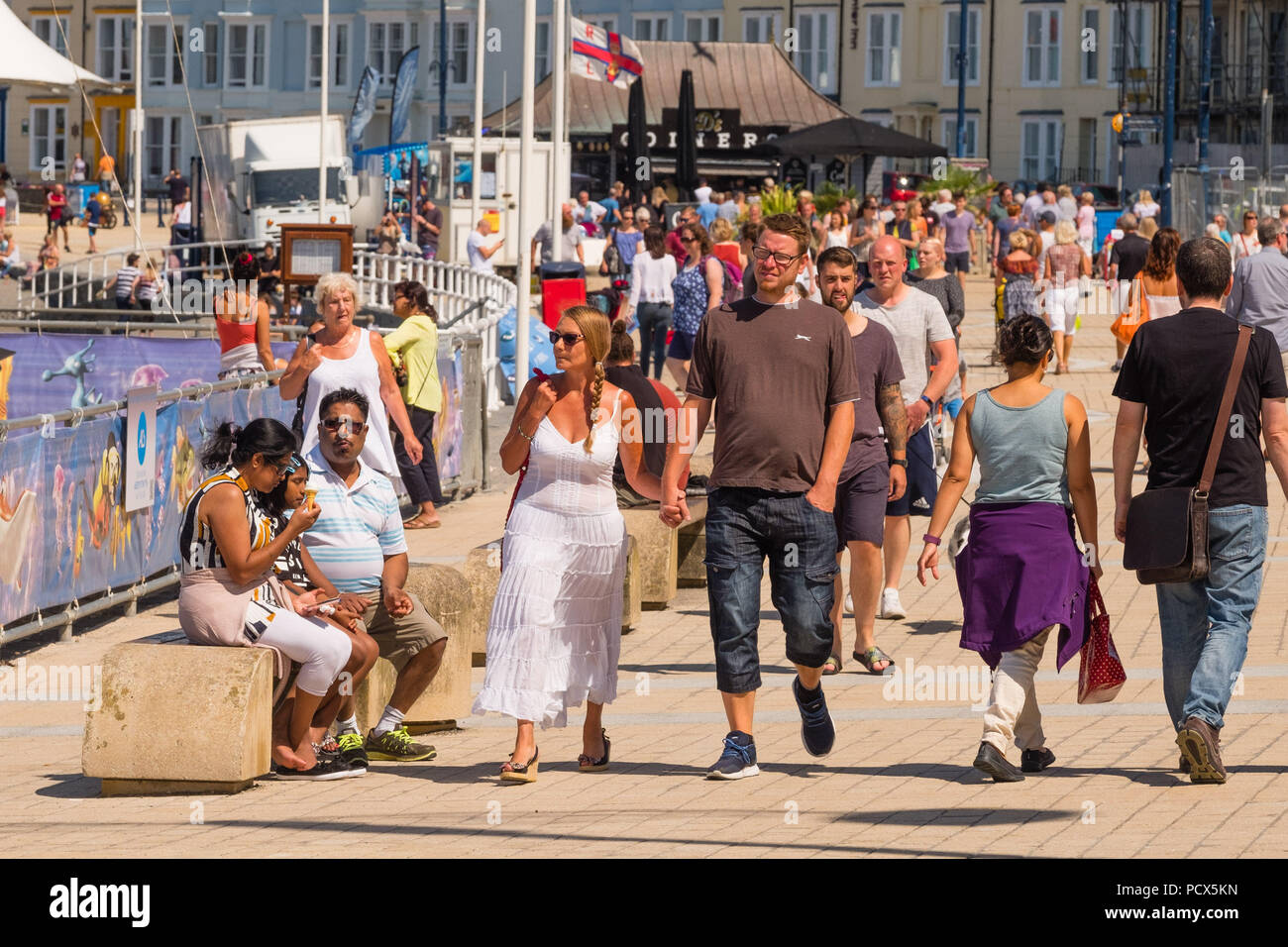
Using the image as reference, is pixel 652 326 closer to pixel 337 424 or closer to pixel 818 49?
pixel 337 424

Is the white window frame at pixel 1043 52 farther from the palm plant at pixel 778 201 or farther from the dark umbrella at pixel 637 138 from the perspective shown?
the dark umbrella at pixel 637 138

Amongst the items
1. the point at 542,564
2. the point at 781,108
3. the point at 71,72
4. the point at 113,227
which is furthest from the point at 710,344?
the point at 113,227

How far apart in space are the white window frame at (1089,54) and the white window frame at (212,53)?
97.6ft

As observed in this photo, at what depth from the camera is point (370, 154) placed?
4600 cm

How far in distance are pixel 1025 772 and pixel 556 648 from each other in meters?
1.70

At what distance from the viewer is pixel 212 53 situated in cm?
7238

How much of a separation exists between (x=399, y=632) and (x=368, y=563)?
324mm

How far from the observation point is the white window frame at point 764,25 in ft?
213

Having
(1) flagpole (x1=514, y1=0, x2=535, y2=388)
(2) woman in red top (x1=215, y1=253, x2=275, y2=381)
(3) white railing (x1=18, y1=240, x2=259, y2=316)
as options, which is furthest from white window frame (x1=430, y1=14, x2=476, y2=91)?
(2) woman in red top (x1=215, y1=253, x2=275, y2=381)

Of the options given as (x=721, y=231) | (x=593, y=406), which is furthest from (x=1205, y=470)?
(x=721, y=231)

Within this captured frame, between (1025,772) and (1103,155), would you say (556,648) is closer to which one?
(1025,772)

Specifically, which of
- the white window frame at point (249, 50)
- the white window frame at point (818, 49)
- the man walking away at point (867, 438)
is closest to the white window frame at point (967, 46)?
the white window frame at point (818, 49)

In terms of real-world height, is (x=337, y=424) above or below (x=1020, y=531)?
above

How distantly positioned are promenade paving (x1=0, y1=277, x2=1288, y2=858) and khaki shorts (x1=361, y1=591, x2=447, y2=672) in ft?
1.45
